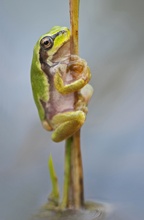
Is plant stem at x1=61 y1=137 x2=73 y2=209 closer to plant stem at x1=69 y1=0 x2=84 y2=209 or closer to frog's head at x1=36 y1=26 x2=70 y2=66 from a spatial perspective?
plant stem at x1=69 y1=0 x2=84 y2=209

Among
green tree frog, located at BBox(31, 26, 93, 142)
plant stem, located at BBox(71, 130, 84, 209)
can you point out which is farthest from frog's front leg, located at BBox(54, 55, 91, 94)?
plant stem, located at BBox(71, 130, 84, 209)

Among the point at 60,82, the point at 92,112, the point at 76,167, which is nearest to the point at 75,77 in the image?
the point at 60,82

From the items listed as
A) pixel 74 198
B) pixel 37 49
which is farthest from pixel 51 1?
pixel 74 198

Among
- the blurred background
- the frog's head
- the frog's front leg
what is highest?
the frog's head

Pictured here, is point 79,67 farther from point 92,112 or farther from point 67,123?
point 92,112

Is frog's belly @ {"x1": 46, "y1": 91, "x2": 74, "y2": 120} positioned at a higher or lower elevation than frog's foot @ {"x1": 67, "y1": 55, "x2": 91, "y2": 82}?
lower

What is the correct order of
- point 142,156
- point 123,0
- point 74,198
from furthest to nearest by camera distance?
point 123,0
point 142,156
point 74,198

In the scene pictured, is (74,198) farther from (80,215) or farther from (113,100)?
(113,100)
